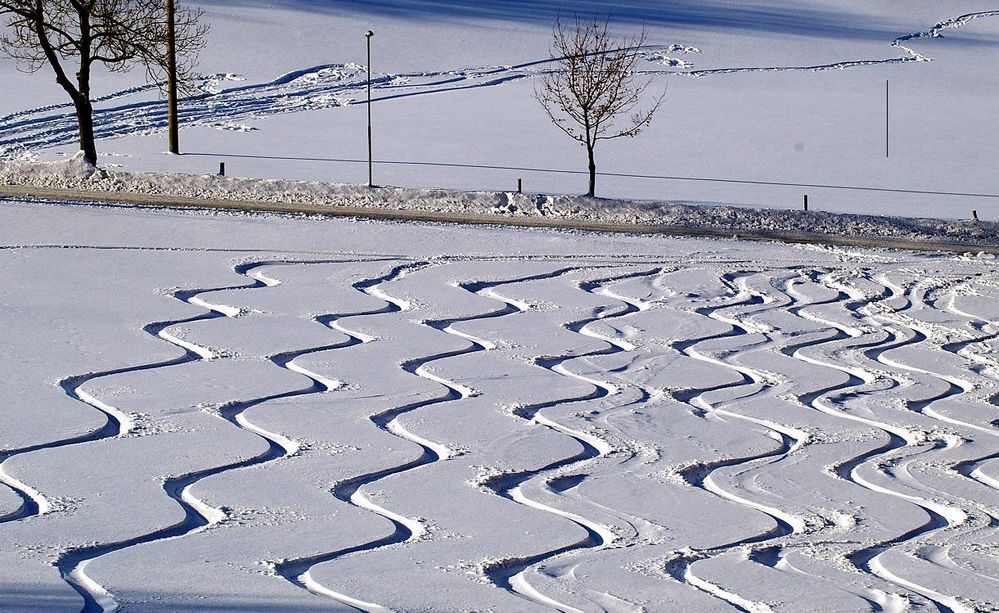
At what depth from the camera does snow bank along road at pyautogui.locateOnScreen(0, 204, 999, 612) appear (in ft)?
23.9

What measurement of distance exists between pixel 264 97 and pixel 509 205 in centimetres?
2468

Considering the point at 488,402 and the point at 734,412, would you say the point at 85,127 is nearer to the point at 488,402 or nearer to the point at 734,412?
the point at 488,402

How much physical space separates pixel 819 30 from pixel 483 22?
56.1 feet

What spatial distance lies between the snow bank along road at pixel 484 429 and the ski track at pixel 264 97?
68.0ft

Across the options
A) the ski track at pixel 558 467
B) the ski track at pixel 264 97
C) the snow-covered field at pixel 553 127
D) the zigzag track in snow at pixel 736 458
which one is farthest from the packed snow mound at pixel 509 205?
the ski track at pixel 264 97

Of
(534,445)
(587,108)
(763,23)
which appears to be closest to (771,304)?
(534,445)

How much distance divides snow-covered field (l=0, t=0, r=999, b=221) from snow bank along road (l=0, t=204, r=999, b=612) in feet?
42.0

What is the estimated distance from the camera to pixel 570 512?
28.3 ft

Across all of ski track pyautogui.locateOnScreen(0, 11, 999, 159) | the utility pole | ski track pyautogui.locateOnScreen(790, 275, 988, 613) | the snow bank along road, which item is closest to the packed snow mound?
the snow bank along road

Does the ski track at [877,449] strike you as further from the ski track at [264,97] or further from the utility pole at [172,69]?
the ski track at [264,97]

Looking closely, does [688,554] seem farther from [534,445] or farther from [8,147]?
[8,147]

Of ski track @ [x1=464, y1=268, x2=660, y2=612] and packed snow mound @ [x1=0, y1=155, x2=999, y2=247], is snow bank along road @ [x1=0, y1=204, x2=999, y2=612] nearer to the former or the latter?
ski track @ [x1=464, y1=268, x2=660, y2=612]

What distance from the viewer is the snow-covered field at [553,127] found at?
108 feet

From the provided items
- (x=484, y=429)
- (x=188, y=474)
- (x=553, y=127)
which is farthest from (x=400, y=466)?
(x=553, y=127)
